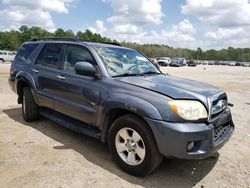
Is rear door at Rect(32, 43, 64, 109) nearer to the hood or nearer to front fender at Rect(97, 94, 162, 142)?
front fender at Rect(97, 94, 162, 142)

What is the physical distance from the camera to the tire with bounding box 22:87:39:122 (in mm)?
5621

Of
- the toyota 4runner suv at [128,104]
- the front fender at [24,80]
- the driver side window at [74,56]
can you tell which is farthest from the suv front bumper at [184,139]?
the front fender at [24,80]

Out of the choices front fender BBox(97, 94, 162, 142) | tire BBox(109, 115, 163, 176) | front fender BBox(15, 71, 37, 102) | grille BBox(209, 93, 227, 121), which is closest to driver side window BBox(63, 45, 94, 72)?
front fender BBox(97, 94, 162, 142)

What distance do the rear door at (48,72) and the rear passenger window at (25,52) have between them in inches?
17.1

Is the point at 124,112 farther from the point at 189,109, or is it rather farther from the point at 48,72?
the point at 48,72

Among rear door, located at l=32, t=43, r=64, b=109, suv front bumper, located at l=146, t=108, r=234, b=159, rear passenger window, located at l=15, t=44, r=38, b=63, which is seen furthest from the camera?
rear passenger window, located at l=15, t=44, r=38, b=63

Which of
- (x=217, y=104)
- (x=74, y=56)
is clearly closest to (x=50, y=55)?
(x=74, y=56)

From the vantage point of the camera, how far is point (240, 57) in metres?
142

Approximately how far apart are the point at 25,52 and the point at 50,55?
116 cm

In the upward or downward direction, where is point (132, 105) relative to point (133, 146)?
upward

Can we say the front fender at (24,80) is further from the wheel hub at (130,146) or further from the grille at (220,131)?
the grille at (220,131)

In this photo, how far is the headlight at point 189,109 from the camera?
3150 millimetres

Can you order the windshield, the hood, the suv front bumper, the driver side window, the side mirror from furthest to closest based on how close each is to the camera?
the driver side window < the windshield < the side mirror < the hood < the suv front bumper

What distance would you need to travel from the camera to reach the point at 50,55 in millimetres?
5176
